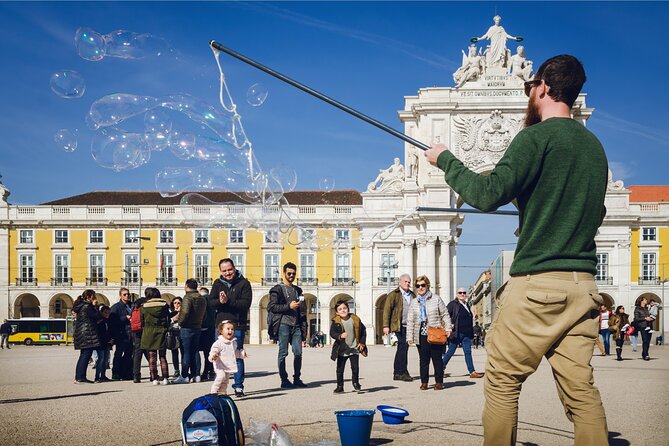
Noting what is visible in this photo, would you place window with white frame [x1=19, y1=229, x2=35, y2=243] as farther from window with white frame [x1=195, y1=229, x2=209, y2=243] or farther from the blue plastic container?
the blue plastic container

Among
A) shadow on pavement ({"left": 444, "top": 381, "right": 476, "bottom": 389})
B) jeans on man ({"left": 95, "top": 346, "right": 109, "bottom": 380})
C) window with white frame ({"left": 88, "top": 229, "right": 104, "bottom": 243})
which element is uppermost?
window with white frame ({"left": 88, "top": 229, "right": 104, "bottom": 243})

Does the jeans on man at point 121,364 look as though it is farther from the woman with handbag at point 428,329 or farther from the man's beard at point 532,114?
the man's beard at point 532,114

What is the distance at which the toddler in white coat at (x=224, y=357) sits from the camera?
10173 millimetres

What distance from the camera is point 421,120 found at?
193 ft

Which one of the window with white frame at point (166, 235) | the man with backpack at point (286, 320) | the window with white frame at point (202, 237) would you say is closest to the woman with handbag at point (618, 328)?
the man with backpack at point (286, 320)

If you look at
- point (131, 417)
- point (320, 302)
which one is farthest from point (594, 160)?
point (320, 302)

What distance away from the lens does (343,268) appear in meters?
67.3

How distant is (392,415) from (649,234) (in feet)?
187

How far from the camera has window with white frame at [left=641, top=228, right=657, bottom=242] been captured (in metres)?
61.4

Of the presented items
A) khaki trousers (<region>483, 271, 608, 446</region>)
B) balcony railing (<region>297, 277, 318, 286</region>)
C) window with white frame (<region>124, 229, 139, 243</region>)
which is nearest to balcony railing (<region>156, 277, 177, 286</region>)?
window with white frame (<region>124, 229, 139, 243</region>)

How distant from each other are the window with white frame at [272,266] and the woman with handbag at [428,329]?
54.1 m

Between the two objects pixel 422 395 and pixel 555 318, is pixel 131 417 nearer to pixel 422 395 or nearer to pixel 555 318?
pixel 422 395

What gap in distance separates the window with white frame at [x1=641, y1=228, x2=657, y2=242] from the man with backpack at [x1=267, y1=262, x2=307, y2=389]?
171ft

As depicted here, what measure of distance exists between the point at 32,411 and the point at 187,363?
15.6ft
